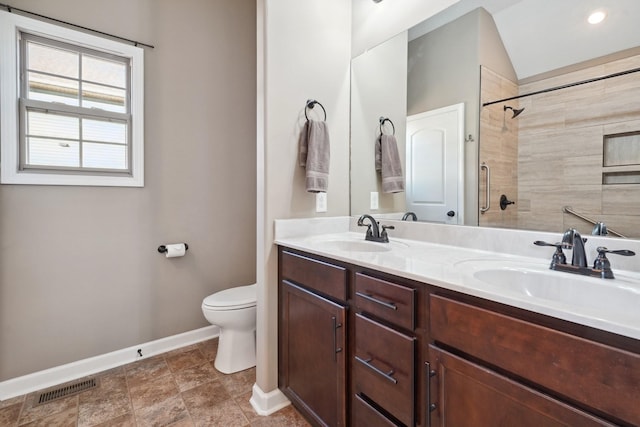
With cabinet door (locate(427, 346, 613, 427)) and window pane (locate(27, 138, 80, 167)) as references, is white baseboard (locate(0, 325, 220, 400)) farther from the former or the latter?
Result: cabinet door (locate(427, 346, 613, 427))

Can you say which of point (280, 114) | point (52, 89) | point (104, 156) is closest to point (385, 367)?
point (280, 114)

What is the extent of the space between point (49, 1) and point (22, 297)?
5.84 feet

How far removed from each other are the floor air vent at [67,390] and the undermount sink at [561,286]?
2.26 metres

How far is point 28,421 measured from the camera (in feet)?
4.99

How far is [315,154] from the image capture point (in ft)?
5.56

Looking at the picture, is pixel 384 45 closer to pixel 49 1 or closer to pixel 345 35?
pixel 345 35

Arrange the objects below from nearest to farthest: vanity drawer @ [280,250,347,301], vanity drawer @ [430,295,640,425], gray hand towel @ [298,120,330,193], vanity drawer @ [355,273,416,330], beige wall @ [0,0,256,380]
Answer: vanity drawer @ [430,295,640,425] → vanity drawer @ [355,273,416,330] → vanity drawer @ [280,250,347,301] → gray hand towel @ [298,120,330,193] → beige wall @ [0,0,256,380]

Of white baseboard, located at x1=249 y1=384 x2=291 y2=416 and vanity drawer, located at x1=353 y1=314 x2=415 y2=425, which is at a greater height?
vanity drawer, located at x1=353 y1=314 x2=415 y2=425

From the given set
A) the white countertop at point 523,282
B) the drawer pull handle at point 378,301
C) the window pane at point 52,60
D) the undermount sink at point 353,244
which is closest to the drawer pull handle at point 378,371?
the drawer pull handle at point 378,301

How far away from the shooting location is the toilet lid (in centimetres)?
193

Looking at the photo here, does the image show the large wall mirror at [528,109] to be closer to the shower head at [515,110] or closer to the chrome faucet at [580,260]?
the shower head at [515,110]

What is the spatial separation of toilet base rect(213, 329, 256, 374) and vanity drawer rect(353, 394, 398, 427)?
1.08 metres

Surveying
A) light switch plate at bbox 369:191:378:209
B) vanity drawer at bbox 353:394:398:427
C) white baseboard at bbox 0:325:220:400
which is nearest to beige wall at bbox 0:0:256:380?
white baseboard at bbox 0:325:220:400

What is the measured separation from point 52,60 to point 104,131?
0.48 m
